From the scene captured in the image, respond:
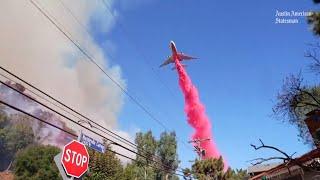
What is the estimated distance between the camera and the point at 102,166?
48656 millimetres

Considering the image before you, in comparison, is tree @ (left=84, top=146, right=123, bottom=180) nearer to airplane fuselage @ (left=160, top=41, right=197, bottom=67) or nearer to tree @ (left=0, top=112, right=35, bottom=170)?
airplane fuselage @ (left=160, top=41, right=197, bottom=67)

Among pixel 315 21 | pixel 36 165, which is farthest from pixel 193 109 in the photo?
pixel 315 21

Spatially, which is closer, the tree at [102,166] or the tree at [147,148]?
the tree at [102,166]

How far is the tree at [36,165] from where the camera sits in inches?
3034

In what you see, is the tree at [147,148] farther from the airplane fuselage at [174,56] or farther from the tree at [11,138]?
the tree at [11,138]

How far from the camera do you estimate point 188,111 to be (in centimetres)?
6644

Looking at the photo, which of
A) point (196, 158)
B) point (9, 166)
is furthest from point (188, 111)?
point (9, 166)

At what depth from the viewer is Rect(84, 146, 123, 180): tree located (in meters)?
47.0

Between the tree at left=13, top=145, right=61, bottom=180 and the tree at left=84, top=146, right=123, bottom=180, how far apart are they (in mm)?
29840

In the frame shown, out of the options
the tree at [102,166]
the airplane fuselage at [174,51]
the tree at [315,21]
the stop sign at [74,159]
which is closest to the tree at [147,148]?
the airplane fuselage at [174,51]

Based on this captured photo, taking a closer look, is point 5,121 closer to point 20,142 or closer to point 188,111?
point 20,142

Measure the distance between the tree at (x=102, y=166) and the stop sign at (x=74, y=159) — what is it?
1235 inches

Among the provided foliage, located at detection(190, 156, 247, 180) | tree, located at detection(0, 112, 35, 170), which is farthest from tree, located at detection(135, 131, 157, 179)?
tree, located at detection(0, 112, 35, 170)

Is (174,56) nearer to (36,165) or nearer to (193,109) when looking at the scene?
(193,109)
